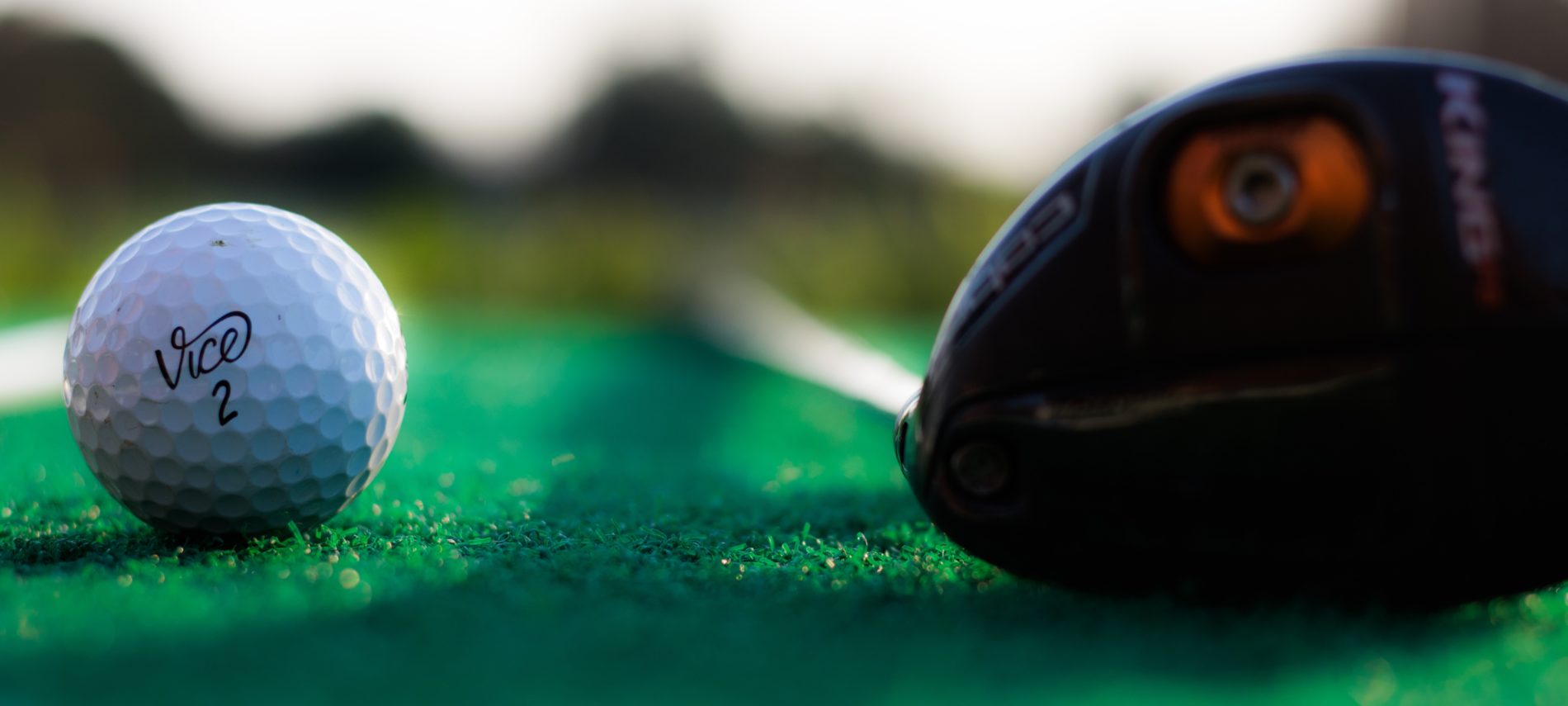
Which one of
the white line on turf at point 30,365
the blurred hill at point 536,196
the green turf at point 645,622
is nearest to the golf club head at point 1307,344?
the green turf at point 645,622

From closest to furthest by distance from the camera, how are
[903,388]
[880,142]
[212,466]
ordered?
[212,466] → [903,388] → [880,142]

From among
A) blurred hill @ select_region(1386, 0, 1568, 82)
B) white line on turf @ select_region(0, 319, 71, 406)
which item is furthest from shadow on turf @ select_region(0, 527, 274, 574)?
blurred hill @ select_region(1386, 0, 1568, 82)

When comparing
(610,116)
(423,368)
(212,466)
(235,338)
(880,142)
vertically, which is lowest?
(212,466)

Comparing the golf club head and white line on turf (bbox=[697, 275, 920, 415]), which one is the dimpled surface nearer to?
the golf club head

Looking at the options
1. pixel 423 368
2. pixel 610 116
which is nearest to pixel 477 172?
pixel 610 116

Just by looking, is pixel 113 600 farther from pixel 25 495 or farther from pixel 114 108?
pixel 114 108

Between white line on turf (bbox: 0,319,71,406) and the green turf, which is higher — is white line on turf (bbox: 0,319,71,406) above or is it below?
above

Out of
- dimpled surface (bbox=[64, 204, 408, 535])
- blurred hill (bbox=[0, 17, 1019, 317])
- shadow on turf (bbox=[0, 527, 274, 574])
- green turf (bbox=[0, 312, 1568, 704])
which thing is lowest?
green turf (bbox=[0, 312, 1568, 704])
